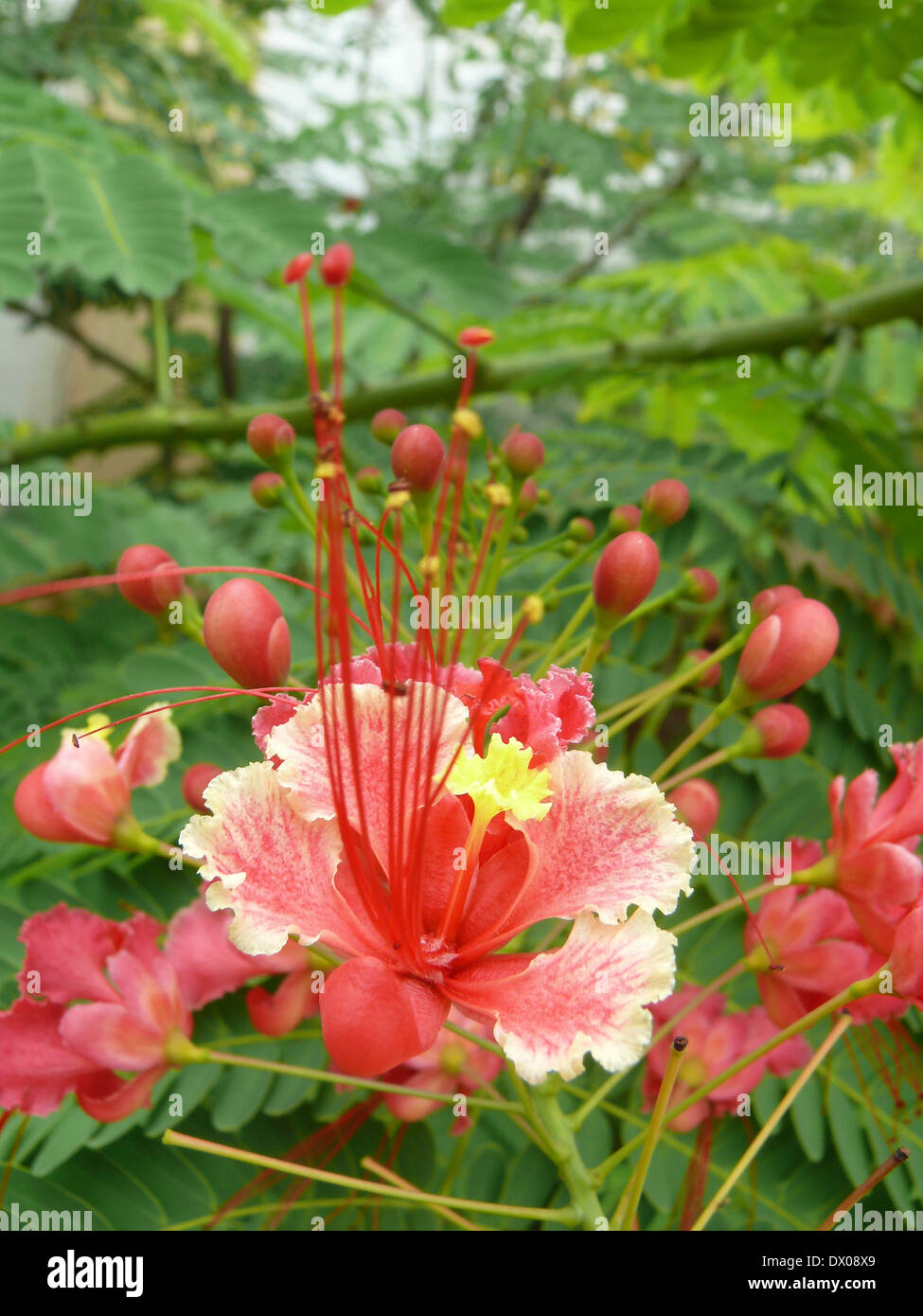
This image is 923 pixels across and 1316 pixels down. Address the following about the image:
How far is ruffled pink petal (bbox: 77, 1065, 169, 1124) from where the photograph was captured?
677 millimetres

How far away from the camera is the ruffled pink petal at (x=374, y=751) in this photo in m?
0.55

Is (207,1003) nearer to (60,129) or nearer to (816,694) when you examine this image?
(816,694)

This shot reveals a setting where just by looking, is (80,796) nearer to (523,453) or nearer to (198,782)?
(198,782)

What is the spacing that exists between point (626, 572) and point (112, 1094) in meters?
0.52

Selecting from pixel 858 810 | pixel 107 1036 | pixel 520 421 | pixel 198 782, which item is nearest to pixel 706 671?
pixel 858 810

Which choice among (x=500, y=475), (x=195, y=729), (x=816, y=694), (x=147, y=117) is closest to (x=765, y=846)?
(x=816, y=694)

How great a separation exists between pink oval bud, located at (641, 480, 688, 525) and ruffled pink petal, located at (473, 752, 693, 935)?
0.28 meters

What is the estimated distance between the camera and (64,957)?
27.6 inches

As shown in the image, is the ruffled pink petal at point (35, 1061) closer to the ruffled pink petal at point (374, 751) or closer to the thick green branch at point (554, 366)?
the ruffled pink petal at point (374, 751)

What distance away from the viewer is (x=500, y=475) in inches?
33.5

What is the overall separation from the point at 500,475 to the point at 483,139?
2.86m

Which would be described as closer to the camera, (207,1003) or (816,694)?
(207,1003)

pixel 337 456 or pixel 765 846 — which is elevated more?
pixel 337 456

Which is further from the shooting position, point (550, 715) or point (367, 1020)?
point (550, 715)
